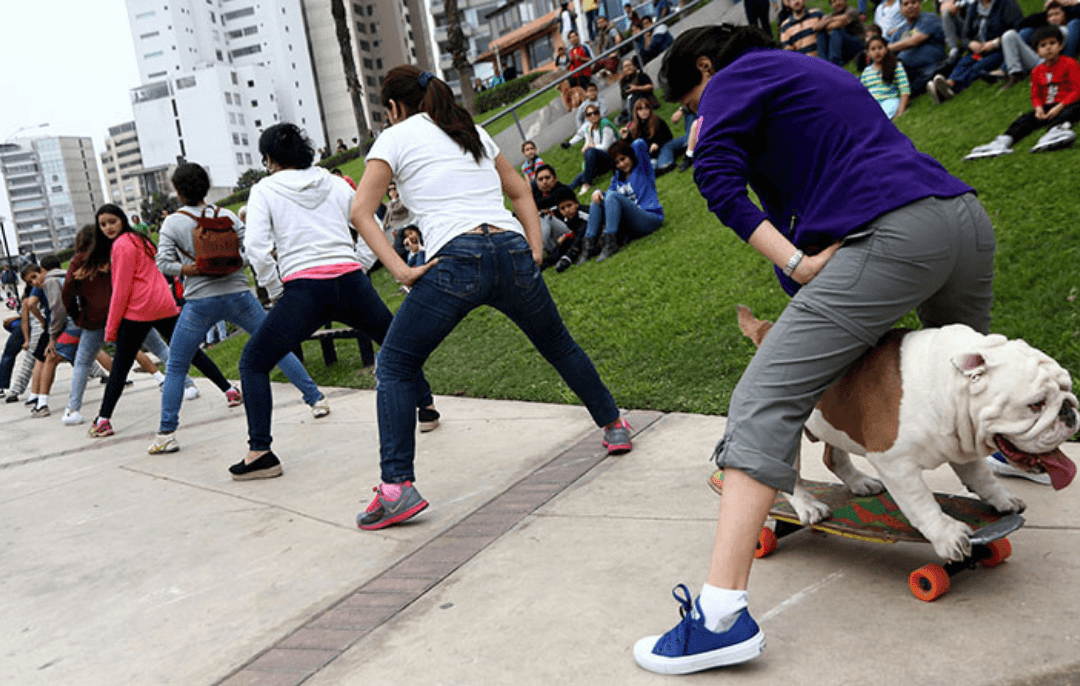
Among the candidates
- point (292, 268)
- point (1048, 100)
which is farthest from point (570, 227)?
point (292, 268)

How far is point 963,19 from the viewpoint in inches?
421

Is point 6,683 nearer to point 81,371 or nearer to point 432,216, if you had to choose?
point 432,216

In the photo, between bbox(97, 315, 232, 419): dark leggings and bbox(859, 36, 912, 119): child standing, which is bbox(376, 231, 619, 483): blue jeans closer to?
bbox(97, 315, 232, 419): dark leggings

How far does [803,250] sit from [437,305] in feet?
6.05

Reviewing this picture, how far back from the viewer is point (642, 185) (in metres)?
10.5

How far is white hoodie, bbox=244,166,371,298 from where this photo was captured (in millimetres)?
4961

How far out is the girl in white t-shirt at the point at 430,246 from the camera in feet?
12.6

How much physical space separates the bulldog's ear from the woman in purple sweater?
9.2 inches

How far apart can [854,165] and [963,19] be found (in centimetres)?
1021

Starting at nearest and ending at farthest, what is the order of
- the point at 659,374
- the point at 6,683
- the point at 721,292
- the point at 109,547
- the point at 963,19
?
the point at 6,683
the point at 109,547
the point at 659,374
the point at 721,292
the point at 963,19

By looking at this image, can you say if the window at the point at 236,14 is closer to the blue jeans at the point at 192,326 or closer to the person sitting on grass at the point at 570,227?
the person sitting on grass at the point at 570,227

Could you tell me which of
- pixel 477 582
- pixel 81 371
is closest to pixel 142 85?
pixel 81 371

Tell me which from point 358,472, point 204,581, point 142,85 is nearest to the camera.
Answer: point 204,581

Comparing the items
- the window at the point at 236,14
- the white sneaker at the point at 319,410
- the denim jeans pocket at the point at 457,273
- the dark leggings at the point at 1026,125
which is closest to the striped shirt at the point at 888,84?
the dark leggings at the point at 1026,125
